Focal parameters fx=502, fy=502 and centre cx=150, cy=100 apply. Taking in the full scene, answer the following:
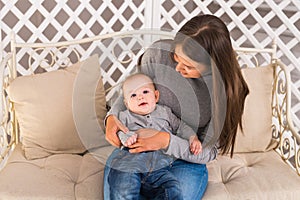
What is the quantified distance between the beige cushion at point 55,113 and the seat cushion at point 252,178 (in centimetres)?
46

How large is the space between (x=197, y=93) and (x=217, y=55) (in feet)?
0.54

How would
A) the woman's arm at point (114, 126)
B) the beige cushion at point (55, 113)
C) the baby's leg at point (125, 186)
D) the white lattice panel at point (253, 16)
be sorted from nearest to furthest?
1. the baby's leg at point (125, 186)
2. the woman's arm at point (114, 126)
3. the beige cushion at point (55, 113)
4. the white lattice panel at point (253, 16)

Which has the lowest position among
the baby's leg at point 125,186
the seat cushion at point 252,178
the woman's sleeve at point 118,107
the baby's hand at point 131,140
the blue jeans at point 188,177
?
the seat cushion at point 252,178

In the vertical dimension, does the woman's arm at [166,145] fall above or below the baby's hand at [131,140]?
below

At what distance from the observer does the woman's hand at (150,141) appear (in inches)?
63.4

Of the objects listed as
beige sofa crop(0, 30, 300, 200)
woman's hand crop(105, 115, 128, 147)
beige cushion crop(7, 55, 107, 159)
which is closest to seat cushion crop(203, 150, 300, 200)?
beige sofa crop(0, 30, 300, 200)

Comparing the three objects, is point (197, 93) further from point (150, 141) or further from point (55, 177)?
point (55, 177)

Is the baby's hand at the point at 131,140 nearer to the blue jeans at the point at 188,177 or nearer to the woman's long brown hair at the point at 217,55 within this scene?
the blue jeans at the point at 188,177

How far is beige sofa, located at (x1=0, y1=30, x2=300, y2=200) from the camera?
1.74 meters

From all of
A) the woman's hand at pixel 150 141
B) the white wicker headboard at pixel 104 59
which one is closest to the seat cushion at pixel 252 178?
the white wicker headboard at pixel 104 59

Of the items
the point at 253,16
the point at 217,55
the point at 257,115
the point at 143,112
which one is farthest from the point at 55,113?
the point at 253,16

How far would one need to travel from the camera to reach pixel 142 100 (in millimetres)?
1641

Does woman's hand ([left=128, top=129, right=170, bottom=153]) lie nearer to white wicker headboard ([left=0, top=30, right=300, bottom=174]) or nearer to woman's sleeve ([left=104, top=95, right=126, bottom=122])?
woman's sleeve ([left=104, top=95, right=126, bottom=122])

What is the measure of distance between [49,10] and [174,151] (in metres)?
1.01
